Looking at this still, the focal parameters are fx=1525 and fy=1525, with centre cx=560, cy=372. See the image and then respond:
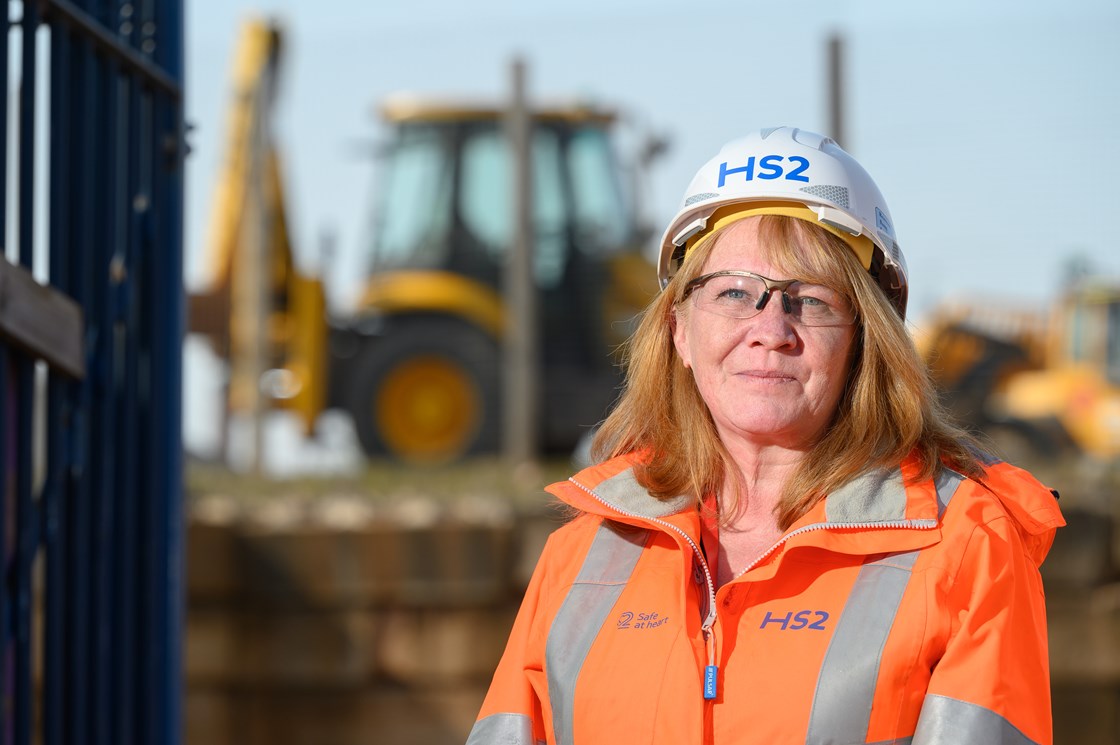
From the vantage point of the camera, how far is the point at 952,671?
2.21 meters

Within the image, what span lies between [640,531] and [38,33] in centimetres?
196

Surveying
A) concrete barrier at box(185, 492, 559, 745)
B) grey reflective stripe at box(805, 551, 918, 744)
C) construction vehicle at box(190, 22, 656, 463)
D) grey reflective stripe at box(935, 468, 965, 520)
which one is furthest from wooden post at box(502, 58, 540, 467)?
grey reflective stripe at box(805, 551, 918, 744)

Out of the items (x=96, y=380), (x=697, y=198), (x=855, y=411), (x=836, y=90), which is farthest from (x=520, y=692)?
(x=836, y=90)

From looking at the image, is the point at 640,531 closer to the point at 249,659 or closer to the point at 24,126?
the point at 24,126

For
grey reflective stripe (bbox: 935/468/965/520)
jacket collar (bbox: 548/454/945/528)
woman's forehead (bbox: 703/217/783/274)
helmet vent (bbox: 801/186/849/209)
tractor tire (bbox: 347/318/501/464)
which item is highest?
helmet vent (bbox: 801/186/849/209)

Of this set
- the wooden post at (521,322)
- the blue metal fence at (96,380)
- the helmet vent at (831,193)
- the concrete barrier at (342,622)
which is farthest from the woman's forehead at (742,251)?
the wooden post at (521,322)

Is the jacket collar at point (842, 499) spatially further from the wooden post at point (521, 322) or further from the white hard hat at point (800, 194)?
the wooden post at point (521, 322)

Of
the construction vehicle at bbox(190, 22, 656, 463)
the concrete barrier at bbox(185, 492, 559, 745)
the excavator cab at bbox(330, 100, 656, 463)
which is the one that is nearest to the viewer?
the concrete barrier at bbox(185, 492, 559, 745)

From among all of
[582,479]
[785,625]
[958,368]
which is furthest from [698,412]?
[958,368]

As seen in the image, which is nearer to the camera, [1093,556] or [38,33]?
[38,33]

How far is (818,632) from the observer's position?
233 cm

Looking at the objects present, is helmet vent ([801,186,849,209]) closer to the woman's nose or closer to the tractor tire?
the woman's nose

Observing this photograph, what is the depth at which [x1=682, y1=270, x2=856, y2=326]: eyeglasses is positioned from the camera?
2.56 metres

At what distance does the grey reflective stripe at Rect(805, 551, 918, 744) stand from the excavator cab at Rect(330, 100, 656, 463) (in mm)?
8354
